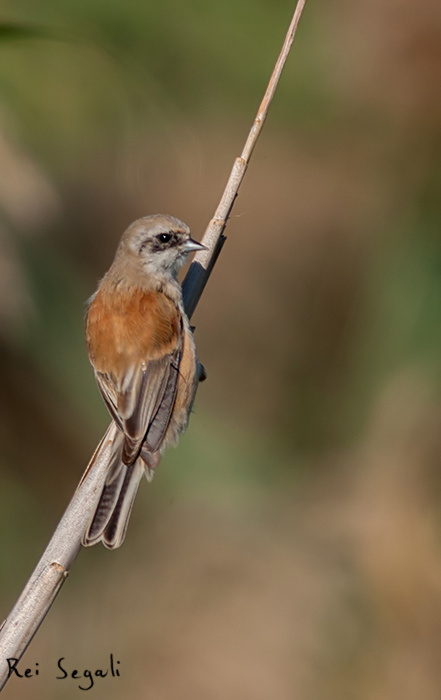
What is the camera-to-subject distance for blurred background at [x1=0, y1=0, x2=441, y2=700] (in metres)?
3.94

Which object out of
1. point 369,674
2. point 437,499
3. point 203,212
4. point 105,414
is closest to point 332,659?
point 369,674

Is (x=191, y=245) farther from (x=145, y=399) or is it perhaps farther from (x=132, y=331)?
(x=145, y=399)

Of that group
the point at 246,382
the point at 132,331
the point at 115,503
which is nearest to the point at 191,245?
the point at 132,331

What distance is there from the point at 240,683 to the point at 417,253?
2.51 m

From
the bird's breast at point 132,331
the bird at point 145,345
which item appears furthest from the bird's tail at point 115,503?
the bird's breast at point 132,331

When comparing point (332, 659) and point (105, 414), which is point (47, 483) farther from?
point (332, 659)

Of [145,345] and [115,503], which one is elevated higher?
[145,345]

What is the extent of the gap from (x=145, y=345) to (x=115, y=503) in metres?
0.82

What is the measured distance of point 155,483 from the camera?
439 cm

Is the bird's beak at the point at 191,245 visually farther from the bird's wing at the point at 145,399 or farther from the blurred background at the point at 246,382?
the blurred background at the point at 246,382

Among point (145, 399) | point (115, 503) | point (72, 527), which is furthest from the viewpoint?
point (145, 399)

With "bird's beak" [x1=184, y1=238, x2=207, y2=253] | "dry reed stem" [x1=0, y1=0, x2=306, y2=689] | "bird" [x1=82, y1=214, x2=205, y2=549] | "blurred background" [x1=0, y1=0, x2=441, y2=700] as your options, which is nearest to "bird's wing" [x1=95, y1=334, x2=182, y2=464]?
"bird" [x1=82, y1=214, x2=205, y2=549]

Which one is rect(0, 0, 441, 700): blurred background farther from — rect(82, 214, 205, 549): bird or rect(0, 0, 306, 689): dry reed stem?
rect(0, 0, 306, 689): dry reed stem

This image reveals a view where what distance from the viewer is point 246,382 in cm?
500
